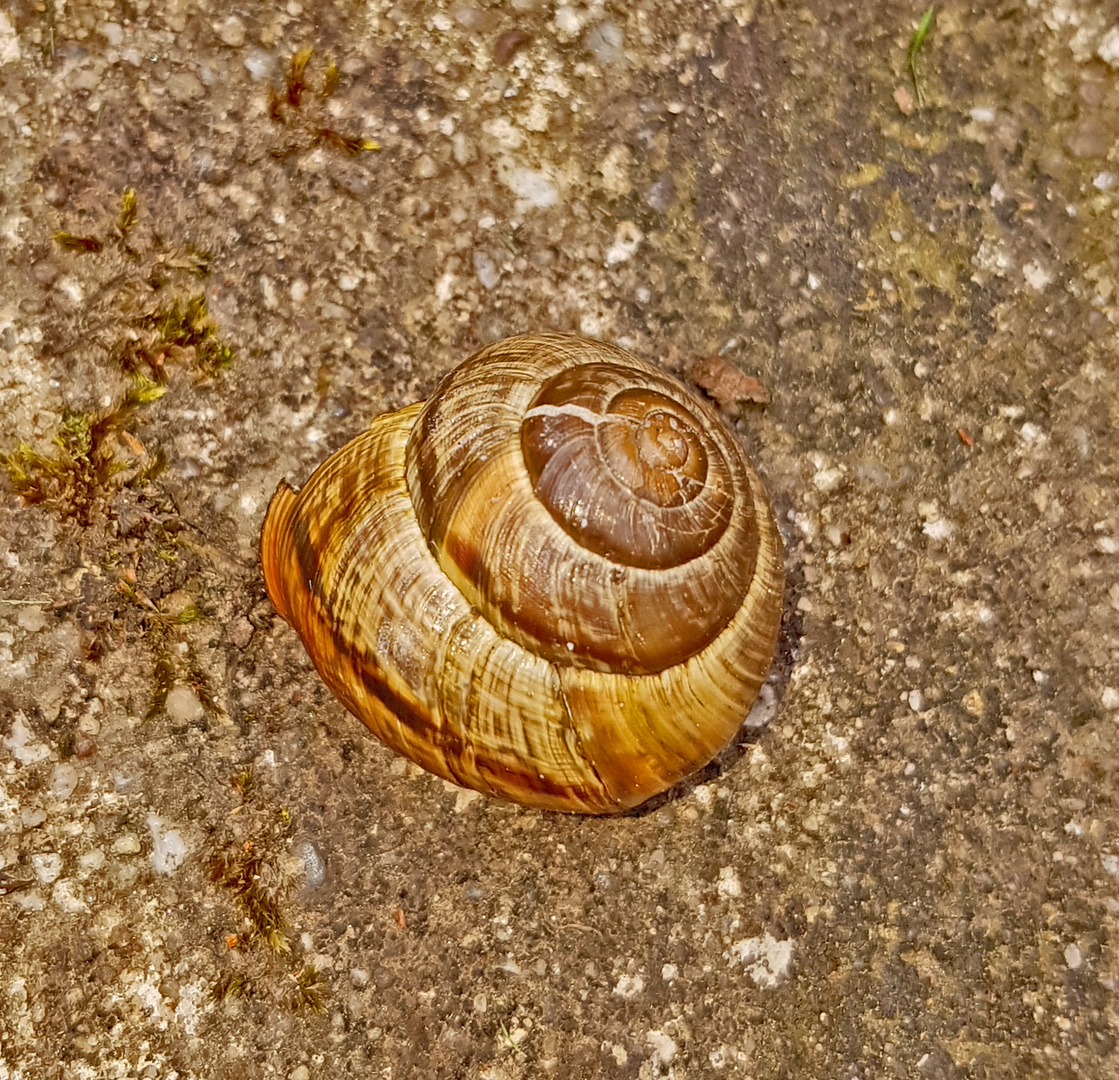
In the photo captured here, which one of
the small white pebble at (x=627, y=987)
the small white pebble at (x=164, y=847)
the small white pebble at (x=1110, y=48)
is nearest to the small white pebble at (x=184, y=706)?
the small white pebble at (x=164, y=847)

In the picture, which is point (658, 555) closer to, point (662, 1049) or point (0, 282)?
point (662, 1049)

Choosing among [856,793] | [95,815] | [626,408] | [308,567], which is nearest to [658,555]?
[626,408]

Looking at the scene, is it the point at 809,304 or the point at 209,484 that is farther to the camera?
the point at 809,304

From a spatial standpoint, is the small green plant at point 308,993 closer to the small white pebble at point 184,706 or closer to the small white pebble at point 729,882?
the small white pebble at point 184,706

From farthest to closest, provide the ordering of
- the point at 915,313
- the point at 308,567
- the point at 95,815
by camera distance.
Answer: the point at 915,313 < the point at 95,815 < the point at 308,567

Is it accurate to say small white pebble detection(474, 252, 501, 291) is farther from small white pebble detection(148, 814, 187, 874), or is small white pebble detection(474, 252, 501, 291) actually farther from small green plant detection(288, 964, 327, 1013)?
small green plant detection(288, 964, 327, 1013)

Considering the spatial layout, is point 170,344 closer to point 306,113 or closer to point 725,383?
point 306,113
